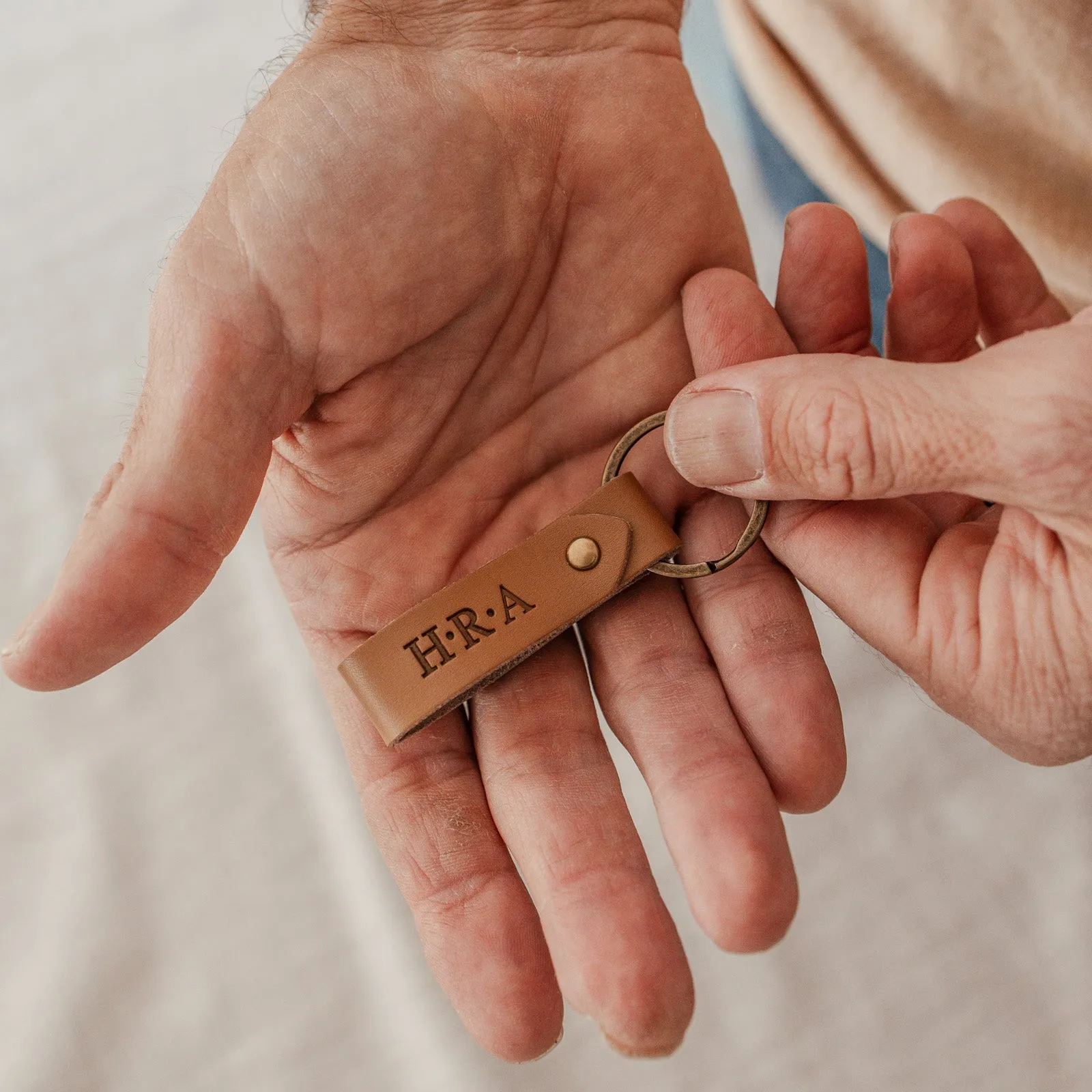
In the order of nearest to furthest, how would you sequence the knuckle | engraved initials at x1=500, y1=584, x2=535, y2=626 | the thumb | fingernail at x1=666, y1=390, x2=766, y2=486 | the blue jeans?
1. the thumb
2. the knuckle
3. fingernail at x1=666, y1=390, x2=766, y2=486
4. engraved initials at x1=500, y1=584, x2=535, y2=626
5. the blue jeans

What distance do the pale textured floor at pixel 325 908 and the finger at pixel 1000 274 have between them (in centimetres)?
88

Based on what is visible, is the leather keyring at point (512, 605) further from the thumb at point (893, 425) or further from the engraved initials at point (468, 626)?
the thumb at point (893, 425)

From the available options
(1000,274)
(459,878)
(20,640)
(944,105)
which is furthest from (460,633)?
(944,105)

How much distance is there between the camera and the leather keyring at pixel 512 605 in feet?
5.75

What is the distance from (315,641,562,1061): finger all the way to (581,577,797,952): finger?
0.27 m

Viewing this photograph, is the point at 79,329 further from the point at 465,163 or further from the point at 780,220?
the point at 780,220

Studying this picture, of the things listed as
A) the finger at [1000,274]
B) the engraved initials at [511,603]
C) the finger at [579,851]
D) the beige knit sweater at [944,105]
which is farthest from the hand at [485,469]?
the beige knit sweater at [944,105]

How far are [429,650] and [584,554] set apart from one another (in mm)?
316

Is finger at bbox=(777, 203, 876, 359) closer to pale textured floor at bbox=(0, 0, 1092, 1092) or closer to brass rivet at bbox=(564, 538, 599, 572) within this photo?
brass rivet at bbox=(564, 538, 599, 572)

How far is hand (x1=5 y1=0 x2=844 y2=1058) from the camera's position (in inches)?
62.5

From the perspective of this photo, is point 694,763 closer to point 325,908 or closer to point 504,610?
point 504,610

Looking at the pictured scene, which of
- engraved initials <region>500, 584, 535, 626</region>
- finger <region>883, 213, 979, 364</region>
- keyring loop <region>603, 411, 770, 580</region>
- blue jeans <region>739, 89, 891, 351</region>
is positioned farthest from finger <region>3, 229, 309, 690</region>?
blue jeans <region>739, 89, 891, 351</region>

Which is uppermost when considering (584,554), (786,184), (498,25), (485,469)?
(498,25)

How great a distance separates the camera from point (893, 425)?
1565 millimetres
